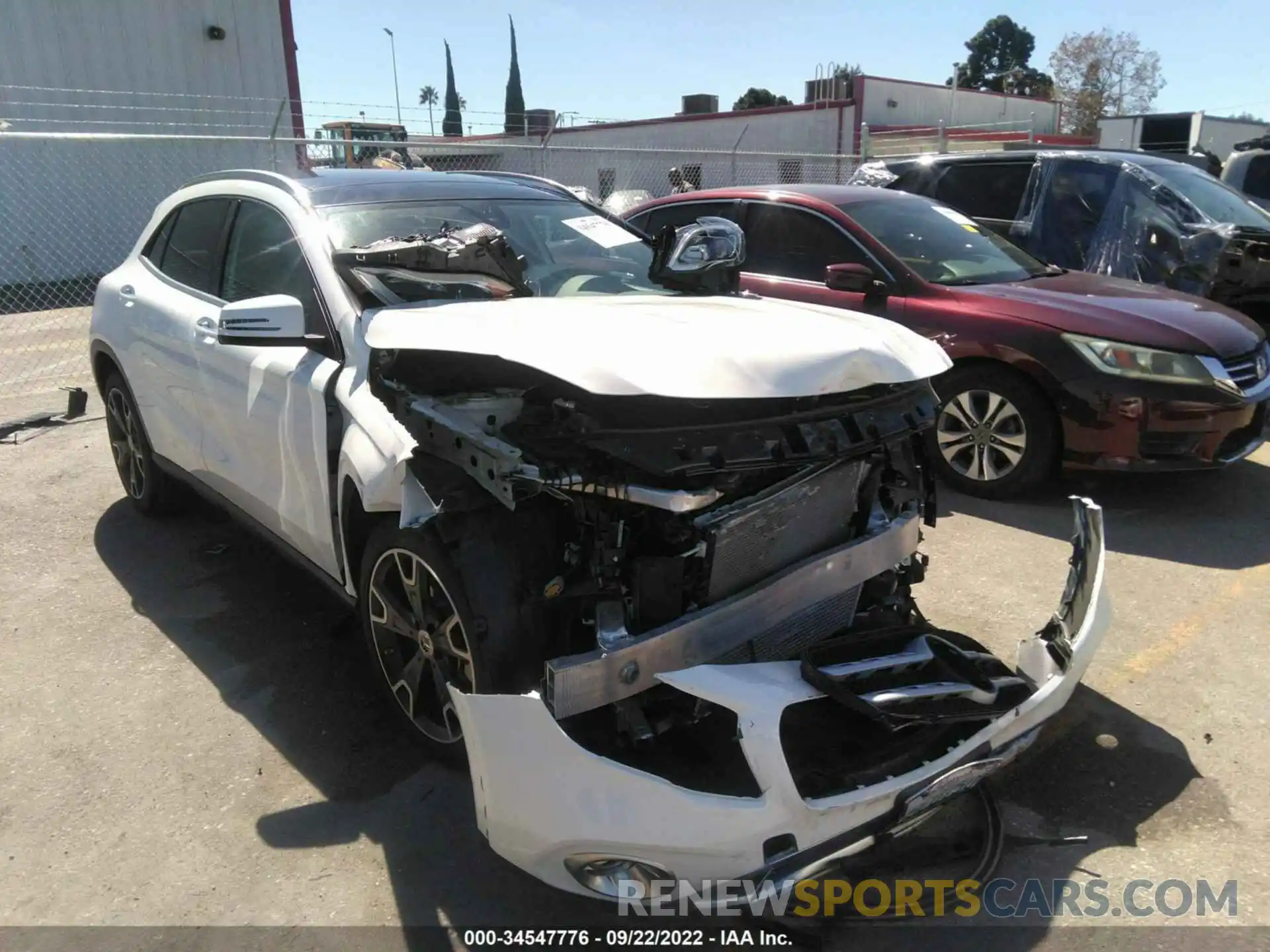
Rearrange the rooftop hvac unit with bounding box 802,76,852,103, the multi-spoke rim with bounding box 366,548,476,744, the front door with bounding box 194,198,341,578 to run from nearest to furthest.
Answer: the multi-spoke rim with bounding box 366,548,476,744, the front door with bounding box 194,198,341,578, the rooftop hvac unit with bounding box 802,76,852,103

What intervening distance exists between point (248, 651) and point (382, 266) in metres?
1.70

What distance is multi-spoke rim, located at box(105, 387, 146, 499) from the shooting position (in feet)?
15.9

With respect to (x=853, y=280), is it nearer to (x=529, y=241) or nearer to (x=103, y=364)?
(x=529, y=241)

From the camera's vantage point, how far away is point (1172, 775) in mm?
2904

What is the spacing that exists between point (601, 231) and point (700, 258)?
497mm

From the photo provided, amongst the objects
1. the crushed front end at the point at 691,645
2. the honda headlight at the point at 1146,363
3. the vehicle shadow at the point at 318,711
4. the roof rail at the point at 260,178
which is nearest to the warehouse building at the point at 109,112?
the roof rail at the point at 260,178

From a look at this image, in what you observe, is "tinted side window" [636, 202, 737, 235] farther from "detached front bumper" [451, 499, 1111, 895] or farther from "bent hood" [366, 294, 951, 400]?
"detached front bumper" [451, 499, 1111, 895]

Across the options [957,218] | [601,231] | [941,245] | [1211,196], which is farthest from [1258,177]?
[601,231]

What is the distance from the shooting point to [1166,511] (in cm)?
511

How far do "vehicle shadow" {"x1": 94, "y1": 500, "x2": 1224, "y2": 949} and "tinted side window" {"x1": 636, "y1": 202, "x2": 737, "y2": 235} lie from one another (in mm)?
3735

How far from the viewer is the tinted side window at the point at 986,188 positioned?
7531mm

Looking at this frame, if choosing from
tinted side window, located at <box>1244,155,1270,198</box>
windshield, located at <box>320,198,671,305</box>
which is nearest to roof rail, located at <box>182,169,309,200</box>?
windshield, located at <box>320,198,671,305</box>

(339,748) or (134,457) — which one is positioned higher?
(134,457)

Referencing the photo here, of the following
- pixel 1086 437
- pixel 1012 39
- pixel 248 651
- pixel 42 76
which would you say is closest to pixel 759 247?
pixel 1086 437
